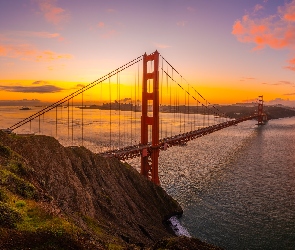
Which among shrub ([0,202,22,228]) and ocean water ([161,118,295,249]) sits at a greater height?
shrub ([0,202,22,228])

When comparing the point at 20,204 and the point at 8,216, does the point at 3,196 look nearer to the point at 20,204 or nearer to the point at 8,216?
the point at 20,204

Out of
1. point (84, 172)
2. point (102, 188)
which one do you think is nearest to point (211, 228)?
point (102, 188)

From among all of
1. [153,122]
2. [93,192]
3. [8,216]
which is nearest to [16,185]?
[8,216]

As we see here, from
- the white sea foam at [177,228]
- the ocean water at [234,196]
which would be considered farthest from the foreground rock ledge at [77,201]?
the ocean water at [234,196]

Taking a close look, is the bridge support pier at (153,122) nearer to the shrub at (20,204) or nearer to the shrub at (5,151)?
the shrub at (5,151)

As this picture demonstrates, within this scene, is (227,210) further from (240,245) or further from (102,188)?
(102,188)

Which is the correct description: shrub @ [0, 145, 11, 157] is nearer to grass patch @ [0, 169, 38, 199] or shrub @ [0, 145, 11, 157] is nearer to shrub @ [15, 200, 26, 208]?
grass patch @ [0, 169, 38, 199]

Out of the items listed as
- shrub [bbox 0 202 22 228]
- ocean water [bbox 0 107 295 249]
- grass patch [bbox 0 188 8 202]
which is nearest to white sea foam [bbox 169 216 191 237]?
ocean water [bbox 0 107 295 249]
